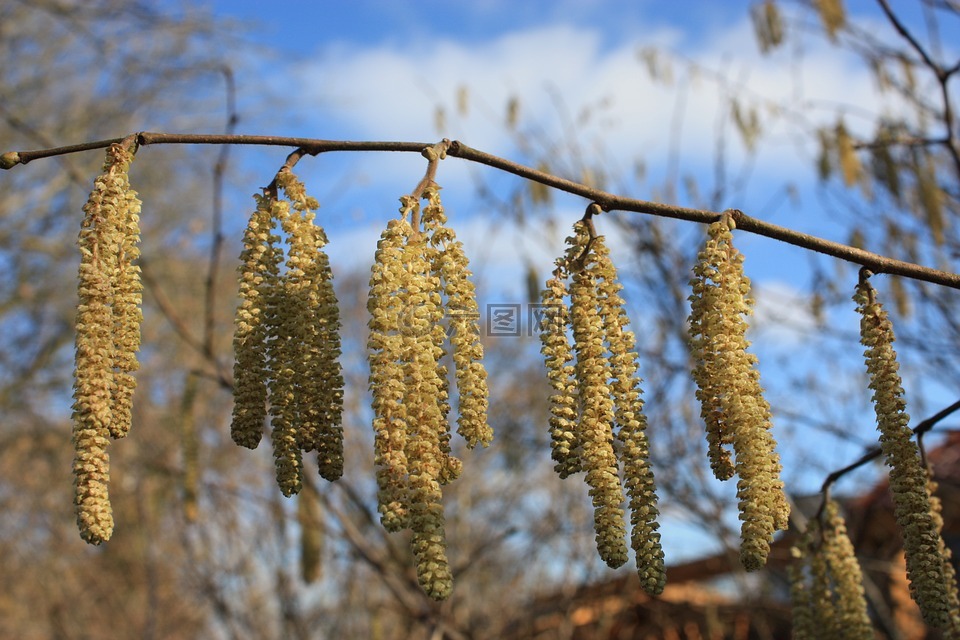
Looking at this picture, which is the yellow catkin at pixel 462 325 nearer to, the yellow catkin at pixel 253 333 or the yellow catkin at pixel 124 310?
the yellow catkin at pixel 253 333

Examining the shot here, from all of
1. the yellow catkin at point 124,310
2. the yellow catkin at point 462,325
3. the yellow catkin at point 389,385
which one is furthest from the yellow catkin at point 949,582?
the yellow catkin at point 124,310

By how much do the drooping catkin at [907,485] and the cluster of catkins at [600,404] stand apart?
37 centimetres

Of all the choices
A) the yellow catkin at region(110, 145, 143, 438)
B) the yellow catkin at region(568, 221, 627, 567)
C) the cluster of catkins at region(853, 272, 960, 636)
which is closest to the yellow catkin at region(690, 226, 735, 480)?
Answer: the yellow catkin at region(568, 221, 627, 567)

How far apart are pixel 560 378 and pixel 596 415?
0.24 ft

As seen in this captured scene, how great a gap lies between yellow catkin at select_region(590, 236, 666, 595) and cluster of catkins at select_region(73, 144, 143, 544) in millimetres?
661

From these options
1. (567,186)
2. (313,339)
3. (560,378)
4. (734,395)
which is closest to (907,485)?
(734,395)

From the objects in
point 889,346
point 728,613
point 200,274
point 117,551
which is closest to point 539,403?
point 728,613

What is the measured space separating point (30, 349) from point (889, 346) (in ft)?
35.6

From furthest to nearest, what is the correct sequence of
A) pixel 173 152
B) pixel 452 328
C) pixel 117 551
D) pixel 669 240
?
1. pixel 173 152
2. pixel 117 551
3. pixel 669 240
4. pixel 452 328

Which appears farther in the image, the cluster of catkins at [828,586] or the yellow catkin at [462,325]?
the cluster of catkins at [828,586]

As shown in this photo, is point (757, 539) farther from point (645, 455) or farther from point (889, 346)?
point (889, 346)

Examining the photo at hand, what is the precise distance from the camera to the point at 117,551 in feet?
24.5

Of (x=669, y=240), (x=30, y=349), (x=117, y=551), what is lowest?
(x=117, y=551)

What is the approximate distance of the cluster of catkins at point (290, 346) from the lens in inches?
49.8
